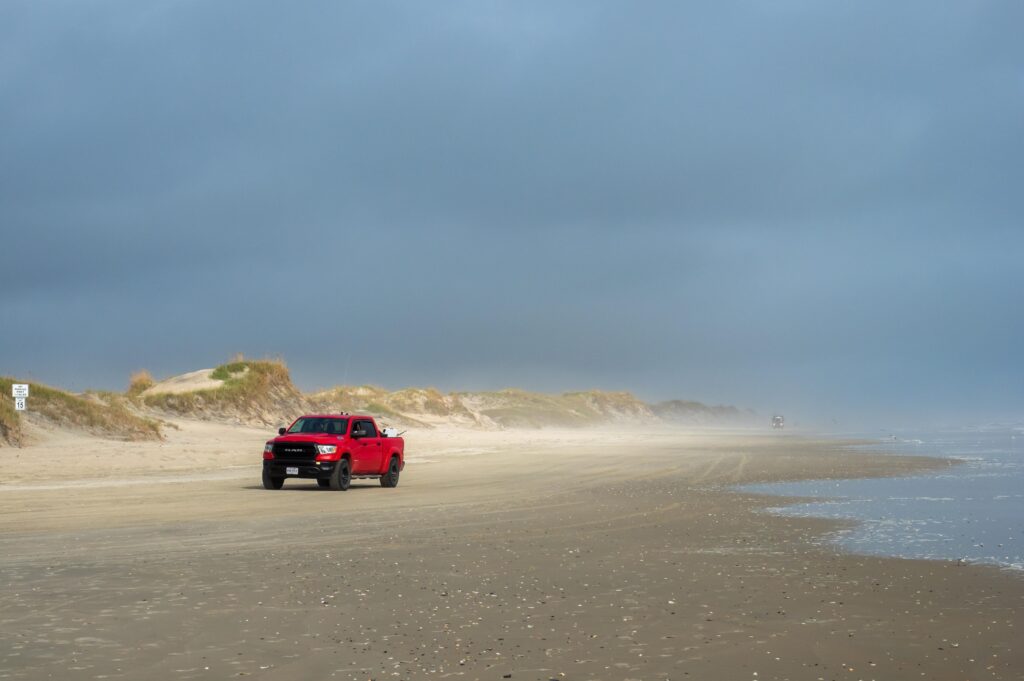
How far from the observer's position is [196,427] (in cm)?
4297

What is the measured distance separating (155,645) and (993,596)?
833cm

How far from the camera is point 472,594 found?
11.2m

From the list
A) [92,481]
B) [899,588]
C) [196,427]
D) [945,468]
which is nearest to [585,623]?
Result: [899,588]

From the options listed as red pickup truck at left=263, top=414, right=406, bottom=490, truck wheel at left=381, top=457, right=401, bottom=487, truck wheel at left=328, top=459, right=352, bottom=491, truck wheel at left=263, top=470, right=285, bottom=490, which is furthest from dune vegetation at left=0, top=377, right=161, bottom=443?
truck wheel at left=328, top=459, right=352, bottom=491

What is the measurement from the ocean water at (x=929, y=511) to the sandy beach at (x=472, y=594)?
922 mm

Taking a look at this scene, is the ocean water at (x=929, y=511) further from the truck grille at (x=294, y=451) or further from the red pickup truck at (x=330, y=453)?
the truck grille at (x=294, y=451)

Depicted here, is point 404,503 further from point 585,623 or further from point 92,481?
point 585,623

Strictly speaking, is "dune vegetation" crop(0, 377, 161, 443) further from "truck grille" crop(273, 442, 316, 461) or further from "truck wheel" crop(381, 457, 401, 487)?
"truck wheel" crop(381, 457, 401, 487)

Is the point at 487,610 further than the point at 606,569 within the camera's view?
No

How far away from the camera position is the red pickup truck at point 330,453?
86.8ft

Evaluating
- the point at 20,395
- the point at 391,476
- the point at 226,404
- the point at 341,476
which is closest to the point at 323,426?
the point at 341,476

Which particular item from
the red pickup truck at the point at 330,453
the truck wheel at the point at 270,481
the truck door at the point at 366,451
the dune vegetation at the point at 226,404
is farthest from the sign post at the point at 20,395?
the truck door at the point at 366,451

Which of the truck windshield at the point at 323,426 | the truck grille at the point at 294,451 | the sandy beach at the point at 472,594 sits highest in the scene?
the truck windshield at the point at 323,426

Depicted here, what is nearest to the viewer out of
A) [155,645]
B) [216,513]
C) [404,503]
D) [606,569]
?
[155,645]
